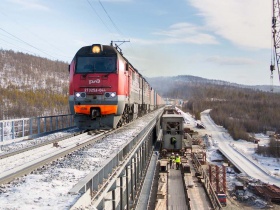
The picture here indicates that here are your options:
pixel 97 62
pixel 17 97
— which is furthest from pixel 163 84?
pixel 97 62

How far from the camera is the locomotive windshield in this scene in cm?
1523

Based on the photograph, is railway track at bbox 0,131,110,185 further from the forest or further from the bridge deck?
the forest

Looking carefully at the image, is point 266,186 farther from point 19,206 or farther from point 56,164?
point 19,206

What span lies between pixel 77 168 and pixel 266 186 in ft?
124

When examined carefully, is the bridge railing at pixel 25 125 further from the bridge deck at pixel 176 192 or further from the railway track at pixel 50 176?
the bridge deck at pixel 176 192

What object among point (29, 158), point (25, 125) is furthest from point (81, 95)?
point (29, 158)

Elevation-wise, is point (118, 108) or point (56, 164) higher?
point (118, 108)

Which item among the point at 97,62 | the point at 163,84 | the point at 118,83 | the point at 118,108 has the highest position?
the point at 163,84

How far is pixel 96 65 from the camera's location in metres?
15.3

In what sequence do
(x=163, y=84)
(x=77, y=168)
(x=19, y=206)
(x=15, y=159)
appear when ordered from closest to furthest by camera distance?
(x=19, y=206) < (x=77, y=168) < (x=15, y=159) < (x=163, y=84)

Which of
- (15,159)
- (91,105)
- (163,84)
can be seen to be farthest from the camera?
(163,84)

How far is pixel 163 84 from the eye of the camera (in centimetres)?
17125

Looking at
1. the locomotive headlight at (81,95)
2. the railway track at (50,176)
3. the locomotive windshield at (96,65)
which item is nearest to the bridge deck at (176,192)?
the locomotive headlight at (81,95)

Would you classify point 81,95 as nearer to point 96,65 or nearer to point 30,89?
point 96,65
